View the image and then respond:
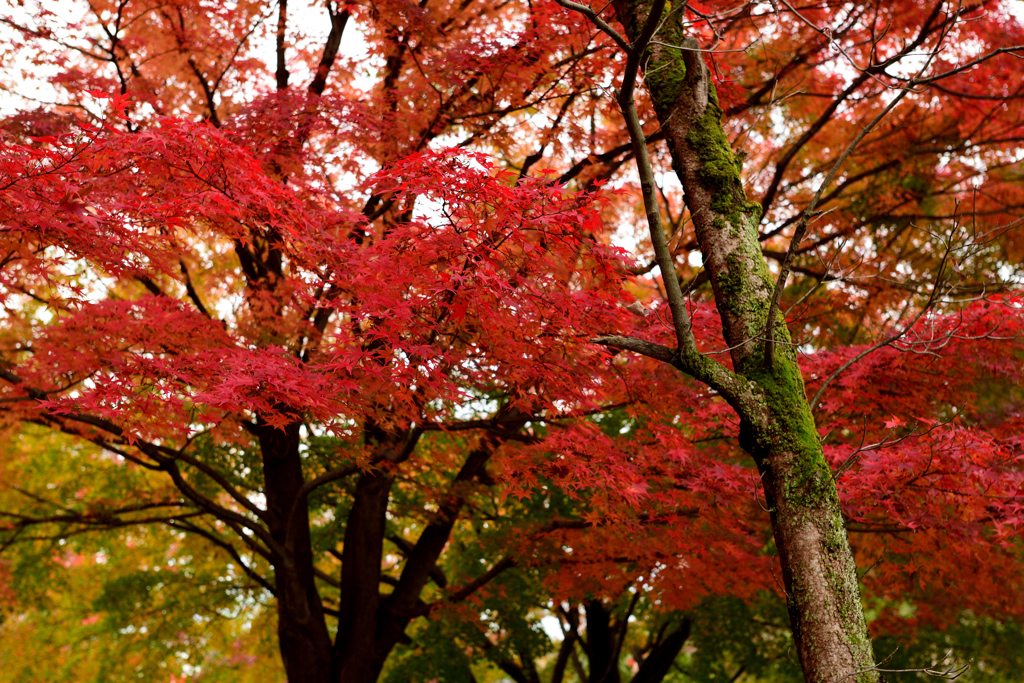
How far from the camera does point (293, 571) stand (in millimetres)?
6770

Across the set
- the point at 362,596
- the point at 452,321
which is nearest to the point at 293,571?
the point at 362,596

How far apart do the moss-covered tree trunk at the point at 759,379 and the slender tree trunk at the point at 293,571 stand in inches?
164

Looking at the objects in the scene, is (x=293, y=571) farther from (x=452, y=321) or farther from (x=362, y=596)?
(x=452, y=321)

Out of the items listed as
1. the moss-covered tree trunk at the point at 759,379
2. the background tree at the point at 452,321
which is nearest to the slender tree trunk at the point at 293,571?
the background tree at the point at 452,321

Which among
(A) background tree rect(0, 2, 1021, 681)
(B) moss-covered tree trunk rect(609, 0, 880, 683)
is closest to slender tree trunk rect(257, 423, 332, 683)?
(A) background tree rect(0, 2, 1021, 681)

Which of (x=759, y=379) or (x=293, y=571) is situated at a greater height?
(x=293, y=571)

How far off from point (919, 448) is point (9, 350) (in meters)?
7.05

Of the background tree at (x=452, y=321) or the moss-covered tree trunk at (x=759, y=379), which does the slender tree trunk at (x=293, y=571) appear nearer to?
the background tree at (x=452, y=321)

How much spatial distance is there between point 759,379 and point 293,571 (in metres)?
4.70

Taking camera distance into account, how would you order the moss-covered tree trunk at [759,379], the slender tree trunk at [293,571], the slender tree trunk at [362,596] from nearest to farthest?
the moss-covered tree trunk at [759,379]
the slender tree trunk at [293,571]
the slender tree trunk at [362,596]

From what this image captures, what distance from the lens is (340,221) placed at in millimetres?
4711

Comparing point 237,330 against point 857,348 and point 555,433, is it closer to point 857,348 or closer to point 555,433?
point 555,433

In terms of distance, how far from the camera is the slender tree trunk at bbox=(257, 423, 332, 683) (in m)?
6.89

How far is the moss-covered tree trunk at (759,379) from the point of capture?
353cm
